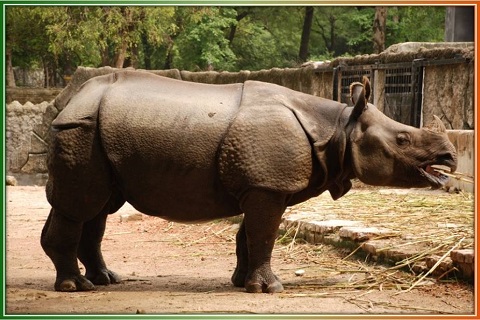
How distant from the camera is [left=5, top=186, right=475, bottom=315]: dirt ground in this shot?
21.5 ft

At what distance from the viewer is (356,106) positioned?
729 centimetres

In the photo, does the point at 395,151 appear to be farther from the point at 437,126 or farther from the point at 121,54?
the point at 121,54

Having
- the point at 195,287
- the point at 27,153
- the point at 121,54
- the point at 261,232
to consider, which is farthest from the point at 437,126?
the point at 121,54

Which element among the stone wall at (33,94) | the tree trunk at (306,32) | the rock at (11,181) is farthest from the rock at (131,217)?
the tree trunk at (306,32)

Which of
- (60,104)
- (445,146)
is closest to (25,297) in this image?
(445,146)

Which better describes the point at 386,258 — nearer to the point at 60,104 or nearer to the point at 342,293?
the point at 342,293

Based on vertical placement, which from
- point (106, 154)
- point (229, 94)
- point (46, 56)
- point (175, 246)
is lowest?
point (175, 246)

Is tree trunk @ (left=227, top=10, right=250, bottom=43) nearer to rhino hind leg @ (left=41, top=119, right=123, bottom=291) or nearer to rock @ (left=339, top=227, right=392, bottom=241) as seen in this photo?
rock @ (left=339, top=227, right=392, bottom=241)

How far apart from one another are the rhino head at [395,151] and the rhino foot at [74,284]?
2.36 meters

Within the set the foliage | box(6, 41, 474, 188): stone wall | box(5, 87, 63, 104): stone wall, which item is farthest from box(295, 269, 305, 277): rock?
box(5, 87, 63, 104): stone wall

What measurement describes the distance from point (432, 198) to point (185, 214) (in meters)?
4.55

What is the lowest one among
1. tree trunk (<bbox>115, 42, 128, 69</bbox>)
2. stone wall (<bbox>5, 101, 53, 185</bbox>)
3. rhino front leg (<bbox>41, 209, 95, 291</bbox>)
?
rhino front leg (<bbox>41, 209, 95, 291</bbox>)

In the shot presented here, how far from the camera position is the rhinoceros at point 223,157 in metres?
7.17

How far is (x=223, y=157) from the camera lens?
7180 mm
